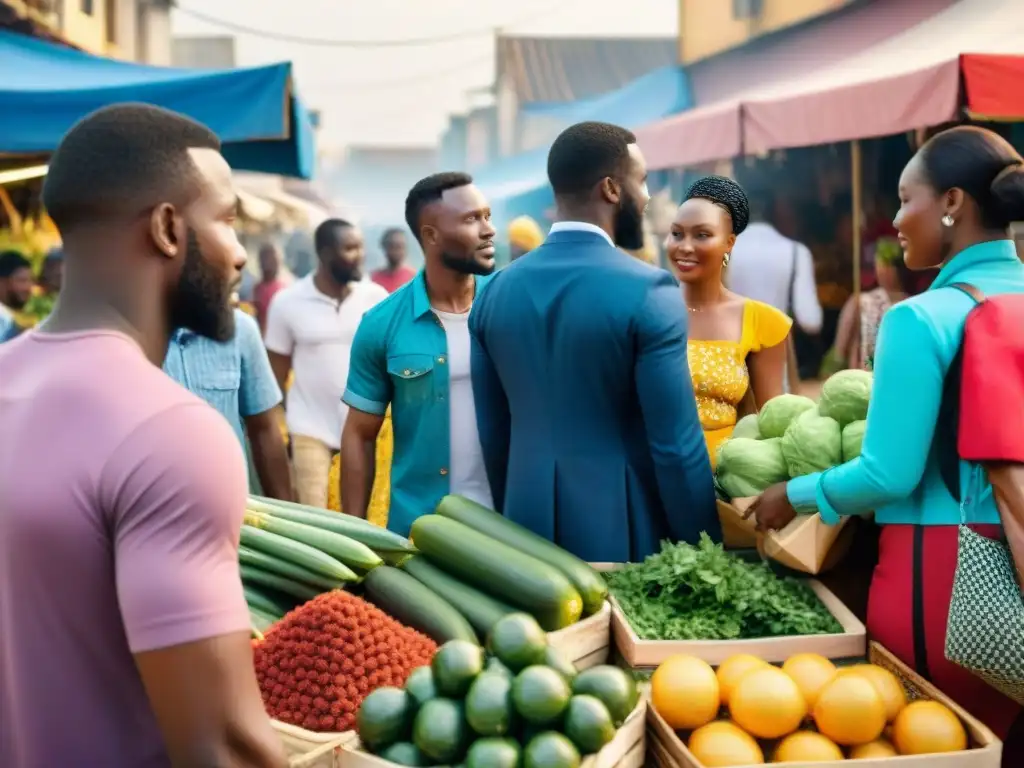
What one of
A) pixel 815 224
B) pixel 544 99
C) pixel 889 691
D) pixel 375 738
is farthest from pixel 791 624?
pixel 544 99

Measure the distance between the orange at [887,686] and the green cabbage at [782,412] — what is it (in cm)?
88

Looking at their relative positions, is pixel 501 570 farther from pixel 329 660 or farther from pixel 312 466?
pixel 312 466

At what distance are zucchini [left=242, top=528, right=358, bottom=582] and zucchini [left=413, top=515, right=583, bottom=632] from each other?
24cm

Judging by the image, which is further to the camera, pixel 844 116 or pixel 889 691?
pixel 844 116

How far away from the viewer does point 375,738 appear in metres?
2.10

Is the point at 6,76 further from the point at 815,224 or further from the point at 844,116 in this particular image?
the point at 815,224

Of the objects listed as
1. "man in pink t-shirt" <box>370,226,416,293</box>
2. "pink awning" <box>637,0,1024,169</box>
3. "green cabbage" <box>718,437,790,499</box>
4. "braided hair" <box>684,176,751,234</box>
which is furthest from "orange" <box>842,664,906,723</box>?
"man in pink t-shirt" <box>370,226,416,293</box>

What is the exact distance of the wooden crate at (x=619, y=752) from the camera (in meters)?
2.06

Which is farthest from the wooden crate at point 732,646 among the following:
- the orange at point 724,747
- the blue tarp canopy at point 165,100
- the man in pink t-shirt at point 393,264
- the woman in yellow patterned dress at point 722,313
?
the man in pink t-shirt at point 393,264

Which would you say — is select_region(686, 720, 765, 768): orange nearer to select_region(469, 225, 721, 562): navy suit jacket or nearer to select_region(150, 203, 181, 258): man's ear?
select_region(469, 225, 721, 562): navy suit jacket

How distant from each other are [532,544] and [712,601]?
1.63 ft

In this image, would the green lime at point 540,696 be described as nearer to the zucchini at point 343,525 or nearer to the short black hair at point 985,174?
the zucchini at point 343,525

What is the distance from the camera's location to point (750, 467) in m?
3.09

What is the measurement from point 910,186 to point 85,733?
2254 mm
